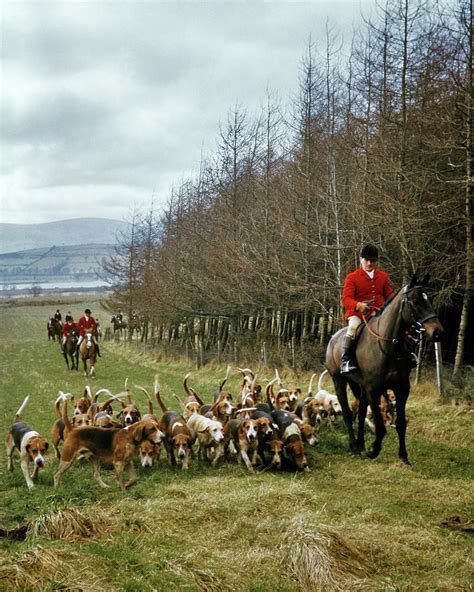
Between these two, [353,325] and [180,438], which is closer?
[180,438]

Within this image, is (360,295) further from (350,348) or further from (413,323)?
(413,323)

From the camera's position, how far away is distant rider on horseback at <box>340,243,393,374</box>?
903 centimetres

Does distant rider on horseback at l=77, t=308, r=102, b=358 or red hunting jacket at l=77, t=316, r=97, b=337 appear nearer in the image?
distant rider on horseback at l=77, t=308, r=102, b=358

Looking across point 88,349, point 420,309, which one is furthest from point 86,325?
point 420,309

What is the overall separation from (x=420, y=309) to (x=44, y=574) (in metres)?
5.16

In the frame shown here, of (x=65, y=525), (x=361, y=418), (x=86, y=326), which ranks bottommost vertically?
(x=65, y=525)

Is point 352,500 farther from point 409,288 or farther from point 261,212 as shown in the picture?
point 261,212

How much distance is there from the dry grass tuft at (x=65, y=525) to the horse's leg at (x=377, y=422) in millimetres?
3992

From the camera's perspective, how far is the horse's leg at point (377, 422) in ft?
27.8

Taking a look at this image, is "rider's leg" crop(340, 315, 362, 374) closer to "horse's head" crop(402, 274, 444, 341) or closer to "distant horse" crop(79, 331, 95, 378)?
"horse's head" crop(402, 274, 444, 341)

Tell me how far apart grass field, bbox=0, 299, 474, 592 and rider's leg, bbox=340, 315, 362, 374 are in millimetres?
1320

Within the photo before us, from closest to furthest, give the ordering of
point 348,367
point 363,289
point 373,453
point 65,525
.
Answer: point 65,525
point 373,453
point 348,367
point 363,289

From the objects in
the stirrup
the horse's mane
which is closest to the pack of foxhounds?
the stirrup

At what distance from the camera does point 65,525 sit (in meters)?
5.82
